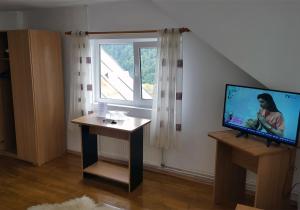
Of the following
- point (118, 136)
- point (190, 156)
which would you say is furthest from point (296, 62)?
point (118, 136)

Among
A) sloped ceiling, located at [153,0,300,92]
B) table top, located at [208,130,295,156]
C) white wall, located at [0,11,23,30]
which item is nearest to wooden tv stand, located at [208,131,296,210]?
table top, located at [208,130,295,156]

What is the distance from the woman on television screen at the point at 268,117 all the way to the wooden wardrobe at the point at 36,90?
8.90 ft

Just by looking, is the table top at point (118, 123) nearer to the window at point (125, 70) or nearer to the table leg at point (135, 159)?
the table leg at point (135, 159)

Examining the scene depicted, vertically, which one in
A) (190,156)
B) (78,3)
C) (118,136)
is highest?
(78,3)

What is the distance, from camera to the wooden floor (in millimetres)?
2799

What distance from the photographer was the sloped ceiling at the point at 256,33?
220 centimetres

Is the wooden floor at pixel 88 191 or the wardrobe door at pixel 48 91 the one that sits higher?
the wardrobe door at pixel 48 91

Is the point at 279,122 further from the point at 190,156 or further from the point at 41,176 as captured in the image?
the point at 41,176

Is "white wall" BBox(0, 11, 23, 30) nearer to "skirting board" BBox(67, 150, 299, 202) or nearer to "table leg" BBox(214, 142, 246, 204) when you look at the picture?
"skirting board" BBox(67, 150, 299, 202)

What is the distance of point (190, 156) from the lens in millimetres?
3301

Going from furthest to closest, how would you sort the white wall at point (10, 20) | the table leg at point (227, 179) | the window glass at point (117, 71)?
1. the white wall at point (10, 20)
2. the window glass at point (117, 71)
3. the table leg at point (227, 179)

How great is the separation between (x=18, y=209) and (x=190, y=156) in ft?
6.59

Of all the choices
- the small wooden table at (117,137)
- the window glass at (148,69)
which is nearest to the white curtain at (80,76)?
the small wooden table at (117,137)

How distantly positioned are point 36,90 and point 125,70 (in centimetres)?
122
